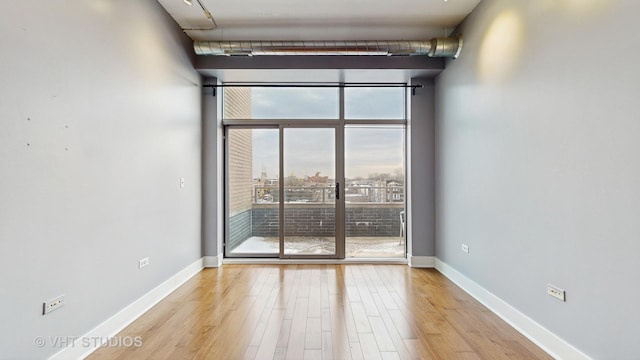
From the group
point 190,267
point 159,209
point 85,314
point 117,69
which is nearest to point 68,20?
point 117,69

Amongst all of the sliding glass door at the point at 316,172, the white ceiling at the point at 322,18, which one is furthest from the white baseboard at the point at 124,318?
the white ceiling at the point at 322,18

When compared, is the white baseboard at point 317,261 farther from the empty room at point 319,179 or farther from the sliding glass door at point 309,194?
the sliding glass door at point 309,194

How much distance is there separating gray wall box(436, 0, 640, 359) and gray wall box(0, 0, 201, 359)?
11.1 ft

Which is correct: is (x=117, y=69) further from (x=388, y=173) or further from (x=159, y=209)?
(x=388, y=173)

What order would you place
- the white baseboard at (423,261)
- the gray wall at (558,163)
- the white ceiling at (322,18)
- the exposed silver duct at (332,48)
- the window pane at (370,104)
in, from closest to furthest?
1. the gray wall at (558,163)
2. the white ceiling at (322,18)
3. the exposed silver duct at (332,48)
4. the white baseboard at (423,261)
5. the window pane at (370,104)

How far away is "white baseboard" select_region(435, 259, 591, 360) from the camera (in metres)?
2.12

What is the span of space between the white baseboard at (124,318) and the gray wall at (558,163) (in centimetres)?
338

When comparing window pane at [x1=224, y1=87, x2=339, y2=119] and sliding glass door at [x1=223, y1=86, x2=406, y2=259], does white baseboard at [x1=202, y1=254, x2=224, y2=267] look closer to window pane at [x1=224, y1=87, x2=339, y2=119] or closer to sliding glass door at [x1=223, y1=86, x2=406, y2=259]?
sliding glass door at [x1=223, y1=86, x2=406, y2=259]

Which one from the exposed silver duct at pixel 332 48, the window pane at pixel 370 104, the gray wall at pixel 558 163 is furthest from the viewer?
the window pane at pixel 370 104

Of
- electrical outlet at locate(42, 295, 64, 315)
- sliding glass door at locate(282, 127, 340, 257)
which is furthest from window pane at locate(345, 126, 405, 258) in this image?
electrical outlet at locate(42, 295, 64, 315)

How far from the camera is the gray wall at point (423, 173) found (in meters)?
4.45

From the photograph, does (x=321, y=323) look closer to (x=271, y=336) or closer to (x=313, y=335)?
(x=313, y=335)

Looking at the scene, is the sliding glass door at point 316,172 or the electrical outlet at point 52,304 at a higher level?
the sliding glass door at point 316,172

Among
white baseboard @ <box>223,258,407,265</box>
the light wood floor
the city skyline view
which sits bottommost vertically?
the light wood floor
